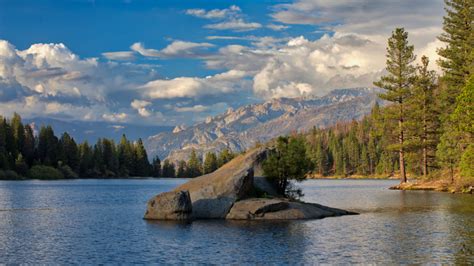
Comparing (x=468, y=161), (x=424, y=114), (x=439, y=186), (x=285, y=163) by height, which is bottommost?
(x=439, y=186)

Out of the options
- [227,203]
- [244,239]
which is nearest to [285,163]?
[227,203]

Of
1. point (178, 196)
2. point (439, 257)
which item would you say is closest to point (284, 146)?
point (178, 196)

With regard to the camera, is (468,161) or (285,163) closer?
(285,163)

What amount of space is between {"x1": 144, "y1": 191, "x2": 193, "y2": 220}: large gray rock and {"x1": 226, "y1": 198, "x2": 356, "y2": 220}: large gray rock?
14.4ft

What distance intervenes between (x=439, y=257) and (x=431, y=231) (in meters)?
12.2

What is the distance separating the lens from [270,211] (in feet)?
185

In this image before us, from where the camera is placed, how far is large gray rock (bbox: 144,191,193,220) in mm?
55750

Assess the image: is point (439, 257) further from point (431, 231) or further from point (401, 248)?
point (431, 231)

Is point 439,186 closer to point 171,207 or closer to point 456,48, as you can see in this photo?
point 456,48

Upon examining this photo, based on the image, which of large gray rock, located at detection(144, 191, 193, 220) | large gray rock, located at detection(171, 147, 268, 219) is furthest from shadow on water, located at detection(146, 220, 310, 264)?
large gray rock, located at detection(171, 147, 268, 219)

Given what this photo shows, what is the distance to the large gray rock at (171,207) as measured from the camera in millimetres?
55750

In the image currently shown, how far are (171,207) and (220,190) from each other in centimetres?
582

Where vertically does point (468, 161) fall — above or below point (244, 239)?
above

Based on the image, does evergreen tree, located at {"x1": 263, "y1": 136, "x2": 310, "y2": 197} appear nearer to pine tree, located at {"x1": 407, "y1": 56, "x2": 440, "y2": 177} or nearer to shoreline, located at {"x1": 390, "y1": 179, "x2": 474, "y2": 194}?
shoreline, located at {"x1": 390, "y1": 179, "x2": 474, "y2": 194}
